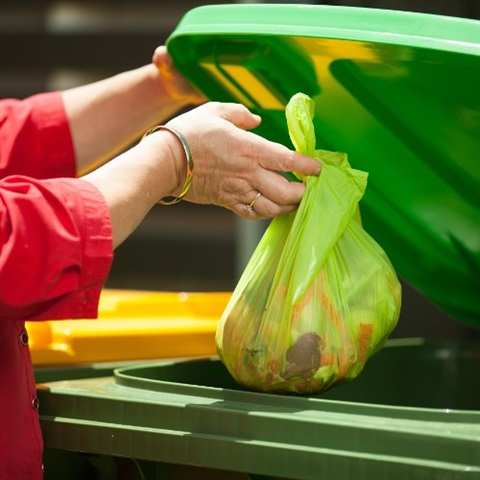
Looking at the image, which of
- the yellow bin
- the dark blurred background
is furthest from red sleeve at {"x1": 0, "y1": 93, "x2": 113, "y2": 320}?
the dark blurred background

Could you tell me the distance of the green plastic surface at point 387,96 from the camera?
6.01ft

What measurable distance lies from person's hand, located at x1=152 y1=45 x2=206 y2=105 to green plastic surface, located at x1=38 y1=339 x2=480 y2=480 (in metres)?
0.68

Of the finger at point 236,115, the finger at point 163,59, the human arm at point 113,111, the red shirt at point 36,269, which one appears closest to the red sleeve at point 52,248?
the red shirt at point 36,269

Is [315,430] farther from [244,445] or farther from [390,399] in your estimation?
[390,399]

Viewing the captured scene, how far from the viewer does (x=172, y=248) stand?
6199 millimetres

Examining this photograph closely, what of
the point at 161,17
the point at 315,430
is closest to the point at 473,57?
the point at 315,430

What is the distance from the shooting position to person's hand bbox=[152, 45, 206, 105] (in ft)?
8.11

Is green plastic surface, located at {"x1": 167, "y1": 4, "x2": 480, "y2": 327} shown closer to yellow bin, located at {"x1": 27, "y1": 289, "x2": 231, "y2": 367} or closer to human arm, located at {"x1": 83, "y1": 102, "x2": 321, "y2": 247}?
human arm, located at {"x1": 83, "y1": 102, "x2": 321, "y2": 247}

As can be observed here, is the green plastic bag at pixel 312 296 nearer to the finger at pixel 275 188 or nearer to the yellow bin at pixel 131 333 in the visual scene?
the finger at pixel 275 188

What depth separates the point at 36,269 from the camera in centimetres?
161

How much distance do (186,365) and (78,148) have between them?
0.68m

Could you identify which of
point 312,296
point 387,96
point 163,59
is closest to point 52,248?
point 312,296

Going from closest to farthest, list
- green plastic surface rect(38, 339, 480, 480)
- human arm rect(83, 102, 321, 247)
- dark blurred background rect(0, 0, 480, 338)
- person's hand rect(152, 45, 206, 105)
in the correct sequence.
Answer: green plastic surface rect(38, 339, 480, 480) < human arm rect(83, 102, 321, 247) < person's hand rect(152, 45, 206, 105) < dark blurred background rect(0, 0, 480, 338)

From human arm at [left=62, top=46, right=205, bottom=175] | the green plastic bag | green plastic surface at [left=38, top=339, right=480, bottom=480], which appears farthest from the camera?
human arm at [left=62, top=46, right=205, bottom=175]
